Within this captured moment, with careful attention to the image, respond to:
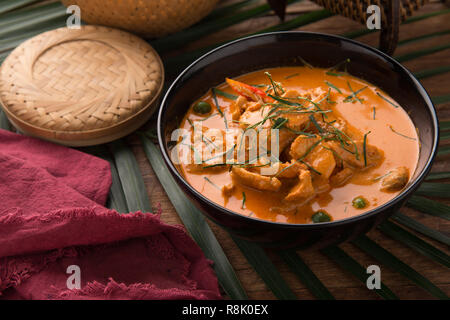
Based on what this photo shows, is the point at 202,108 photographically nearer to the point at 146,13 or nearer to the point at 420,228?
the point at 146,13

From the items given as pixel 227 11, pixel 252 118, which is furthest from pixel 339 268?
pixel 227 11

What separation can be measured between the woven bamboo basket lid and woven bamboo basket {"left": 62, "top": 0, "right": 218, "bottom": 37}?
0.22 ft

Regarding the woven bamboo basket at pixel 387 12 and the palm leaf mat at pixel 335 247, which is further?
the woven bamboo basket at pixel 387 12

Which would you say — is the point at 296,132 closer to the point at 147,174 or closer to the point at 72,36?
the point at 147,174

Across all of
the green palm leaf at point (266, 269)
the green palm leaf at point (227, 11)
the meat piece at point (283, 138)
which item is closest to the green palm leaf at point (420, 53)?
the green palm leaf at point (227, 11)

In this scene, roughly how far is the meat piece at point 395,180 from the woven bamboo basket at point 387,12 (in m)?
0.82

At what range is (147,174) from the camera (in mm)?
2383

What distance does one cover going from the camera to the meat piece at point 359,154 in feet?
6.21

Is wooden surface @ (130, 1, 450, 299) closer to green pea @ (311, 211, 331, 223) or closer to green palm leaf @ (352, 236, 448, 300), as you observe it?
green palm leaf @ (352, 236, 448, 300)

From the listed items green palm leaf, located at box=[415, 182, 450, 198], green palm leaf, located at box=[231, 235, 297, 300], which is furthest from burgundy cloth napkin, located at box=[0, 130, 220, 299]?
green palm leaf, located at box=[415, 182, 450, 198]

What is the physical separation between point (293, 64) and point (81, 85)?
39.7 inches

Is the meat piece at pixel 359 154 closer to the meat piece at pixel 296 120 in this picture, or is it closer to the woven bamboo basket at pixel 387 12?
the meat piece at pixel 296 120

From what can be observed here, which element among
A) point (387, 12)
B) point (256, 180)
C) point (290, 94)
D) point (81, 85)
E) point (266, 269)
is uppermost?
point (387, 12)

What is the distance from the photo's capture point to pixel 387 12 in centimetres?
239
